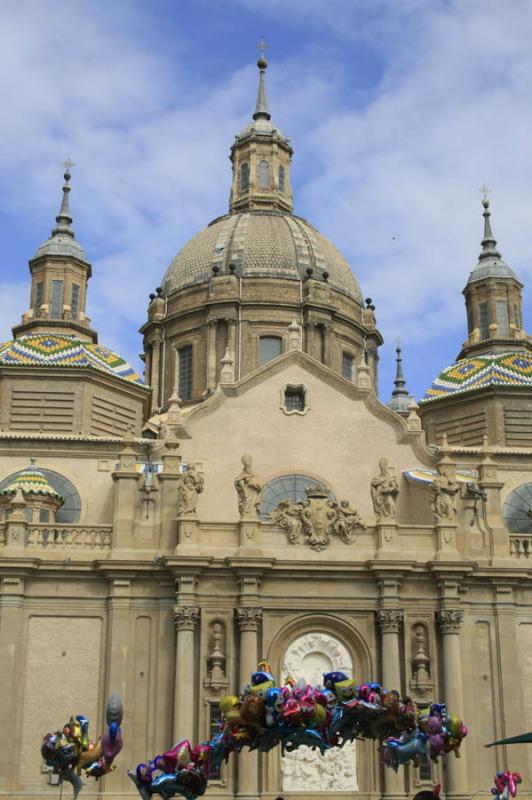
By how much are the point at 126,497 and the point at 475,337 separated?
74.3ft

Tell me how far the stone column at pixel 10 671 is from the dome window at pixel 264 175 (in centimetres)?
3415

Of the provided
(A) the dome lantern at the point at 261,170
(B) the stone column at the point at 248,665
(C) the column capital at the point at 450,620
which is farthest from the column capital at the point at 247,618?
(A) the dome lantern at the point at 261,170

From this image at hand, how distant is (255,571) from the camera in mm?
39688

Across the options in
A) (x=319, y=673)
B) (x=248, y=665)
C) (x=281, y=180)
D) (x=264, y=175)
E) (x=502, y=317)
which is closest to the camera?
(x=248, y=665)

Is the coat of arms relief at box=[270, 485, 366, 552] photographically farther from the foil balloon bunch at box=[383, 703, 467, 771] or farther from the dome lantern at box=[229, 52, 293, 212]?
the dome lantern at box=[229, 52, 293, 212]

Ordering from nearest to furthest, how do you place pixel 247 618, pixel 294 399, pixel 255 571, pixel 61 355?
pixel 247 618 → pixel 255 571 → pixel 294 399 → pixel 61 355

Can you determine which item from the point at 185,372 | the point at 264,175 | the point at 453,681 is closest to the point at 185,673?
the point at 453,681

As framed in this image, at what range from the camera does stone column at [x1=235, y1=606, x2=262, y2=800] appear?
37344 millimetres

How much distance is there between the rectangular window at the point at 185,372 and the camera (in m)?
59.0

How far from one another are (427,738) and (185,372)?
36.9m

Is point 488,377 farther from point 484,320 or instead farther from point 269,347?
point 269,347

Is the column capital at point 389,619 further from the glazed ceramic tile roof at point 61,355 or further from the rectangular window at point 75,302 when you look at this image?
the rectangular window at point 75,302

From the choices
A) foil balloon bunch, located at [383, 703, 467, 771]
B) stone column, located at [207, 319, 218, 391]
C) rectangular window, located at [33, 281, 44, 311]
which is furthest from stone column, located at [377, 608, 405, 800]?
rectangular window, located at [33, 281, 44, 311]

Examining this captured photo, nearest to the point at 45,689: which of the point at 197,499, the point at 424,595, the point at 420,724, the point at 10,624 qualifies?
the point at 10,624
